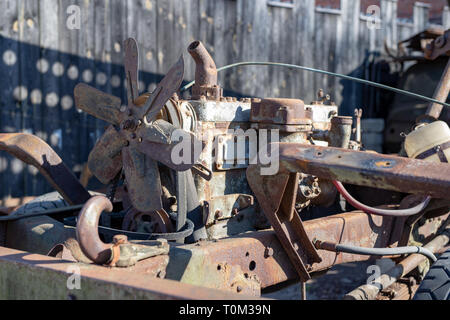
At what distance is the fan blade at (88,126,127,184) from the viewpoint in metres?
2.52

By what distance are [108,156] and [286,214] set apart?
989mm

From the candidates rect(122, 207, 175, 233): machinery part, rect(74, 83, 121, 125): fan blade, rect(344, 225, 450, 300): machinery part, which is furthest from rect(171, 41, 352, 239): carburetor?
rect(344, 225, 450, 300): machinery part

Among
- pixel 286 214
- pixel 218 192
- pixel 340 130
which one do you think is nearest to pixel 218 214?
pixel 218 192

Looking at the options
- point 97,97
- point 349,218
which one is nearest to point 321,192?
point 349,218

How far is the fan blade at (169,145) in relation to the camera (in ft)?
7.17

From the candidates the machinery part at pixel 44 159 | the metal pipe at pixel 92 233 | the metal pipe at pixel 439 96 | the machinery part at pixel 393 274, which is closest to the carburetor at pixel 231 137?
the machinery part at pixel 393 274

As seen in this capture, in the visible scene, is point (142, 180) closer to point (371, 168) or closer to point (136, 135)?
point (136, 135)

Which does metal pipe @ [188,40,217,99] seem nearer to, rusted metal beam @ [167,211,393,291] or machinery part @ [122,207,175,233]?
machinery part @ [122,207,175,233]

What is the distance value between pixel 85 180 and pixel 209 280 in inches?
143

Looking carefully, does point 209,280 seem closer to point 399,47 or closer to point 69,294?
point 69,294

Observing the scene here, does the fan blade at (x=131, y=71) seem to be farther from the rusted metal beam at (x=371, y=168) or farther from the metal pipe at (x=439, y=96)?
the metal pipe at (x=439, y=96)

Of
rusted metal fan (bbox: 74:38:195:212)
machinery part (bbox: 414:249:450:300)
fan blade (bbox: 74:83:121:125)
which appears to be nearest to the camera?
machinery part (bbox: 414:249:450:300)

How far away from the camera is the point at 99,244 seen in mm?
1719

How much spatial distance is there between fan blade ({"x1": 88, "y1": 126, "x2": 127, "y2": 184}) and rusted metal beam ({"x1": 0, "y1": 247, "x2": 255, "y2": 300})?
0.83 meters
